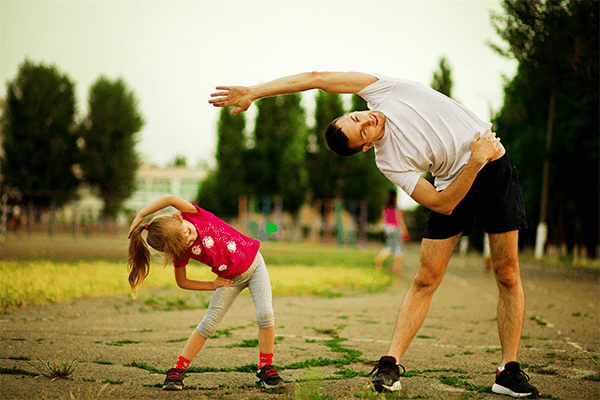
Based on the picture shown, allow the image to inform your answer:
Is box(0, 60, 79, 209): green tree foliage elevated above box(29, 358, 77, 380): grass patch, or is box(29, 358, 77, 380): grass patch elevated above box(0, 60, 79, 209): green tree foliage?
box(0, 60, 79, 209): green tree foliage

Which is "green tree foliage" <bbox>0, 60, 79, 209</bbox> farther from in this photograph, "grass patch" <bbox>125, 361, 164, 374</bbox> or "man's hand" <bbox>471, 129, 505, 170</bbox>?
"man's hand" <bbox>471, 129, 505, 170</bbox>

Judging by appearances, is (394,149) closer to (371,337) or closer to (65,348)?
(371,337)

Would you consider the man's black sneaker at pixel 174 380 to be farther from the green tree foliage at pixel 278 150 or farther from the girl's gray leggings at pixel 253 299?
the green tree foliage at pixel 278 150

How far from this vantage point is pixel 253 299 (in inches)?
126

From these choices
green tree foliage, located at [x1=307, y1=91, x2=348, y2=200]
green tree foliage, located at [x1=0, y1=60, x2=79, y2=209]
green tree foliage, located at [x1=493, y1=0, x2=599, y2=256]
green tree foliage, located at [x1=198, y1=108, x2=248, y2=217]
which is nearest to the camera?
green tree foliage, located at [x1=493, y1=0, x2=599, y2=256]

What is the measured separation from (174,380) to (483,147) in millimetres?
2208

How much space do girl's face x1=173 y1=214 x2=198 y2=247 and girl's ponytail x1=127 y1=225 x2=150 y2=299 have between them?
10.5 inches

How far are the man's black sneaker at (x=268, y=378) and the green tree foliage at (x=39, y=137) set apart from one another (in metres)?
35.1

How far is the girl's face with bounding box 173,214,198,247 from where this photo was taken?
3055 mm

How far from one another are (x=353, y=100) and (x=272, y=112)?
7082 millimetres

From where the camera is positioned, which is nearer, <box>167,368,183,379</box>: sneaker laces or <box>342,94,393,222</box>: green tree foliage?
<box>167,368,183,379</box>: sneaker laces

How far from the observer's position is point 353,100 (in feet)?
144

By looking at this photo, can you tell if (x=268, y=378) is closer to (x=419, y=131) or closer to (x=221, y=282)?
(x=221, y=282)

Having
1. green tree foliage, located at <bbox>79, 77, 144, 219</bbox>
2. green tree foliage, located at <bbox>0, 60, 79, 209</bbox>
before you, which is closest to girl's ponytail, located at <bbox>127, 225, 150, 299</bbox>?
green tree foliage, located at <bbox>0, 60, 79, 209</bbox>
